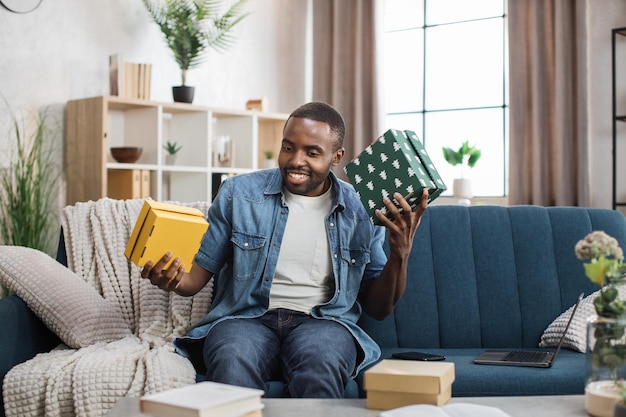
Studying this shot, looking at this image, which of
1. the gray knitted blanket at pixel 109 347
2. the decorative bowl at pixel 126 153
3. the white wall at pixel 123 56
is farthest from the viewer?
the decorative bowl at pixel 126 153

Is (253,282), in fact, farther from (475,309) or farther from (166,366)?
(475,309)

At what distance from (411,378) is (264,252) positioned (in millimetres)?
868

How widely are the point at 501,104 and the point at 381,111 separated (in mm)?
822

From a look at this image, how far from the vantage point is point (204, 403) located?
4.36 feet

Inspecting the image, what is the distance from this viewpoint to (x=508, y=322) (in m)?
2.58

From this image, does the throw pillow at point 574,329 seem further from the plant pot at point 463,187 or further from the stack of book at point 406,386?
the plant pot at point 463,187

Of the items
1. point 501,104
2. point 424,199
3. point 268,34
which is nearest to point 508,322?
point 424,199

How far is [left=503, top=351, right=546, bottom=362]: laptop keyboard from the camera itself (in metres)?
2.23

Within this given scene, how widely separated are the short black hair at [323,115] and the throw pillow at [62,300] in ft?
2.60

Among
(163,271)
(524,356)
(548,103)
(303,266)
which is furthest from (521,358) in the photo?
(548,103)

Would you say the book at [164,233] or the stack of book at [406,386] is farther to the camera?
the book at [164,233]

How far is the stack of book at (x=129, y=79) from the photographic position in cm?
442

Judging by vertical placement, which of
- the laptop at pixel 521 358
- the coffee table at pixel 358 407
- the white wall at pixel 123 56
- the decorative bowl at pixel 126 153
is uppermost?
the white wall at pixel 123 56

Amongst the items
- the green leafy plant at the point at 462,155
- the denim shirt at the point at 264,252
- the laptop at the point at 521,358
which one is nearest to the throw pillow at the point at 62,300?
the denim shirt at the point at 264,252
